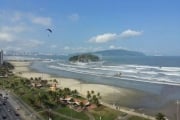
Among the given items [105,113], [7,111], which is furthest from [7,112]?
[105,113]

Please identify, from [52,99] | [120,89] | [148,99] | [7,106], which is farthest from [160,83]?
[7,106]

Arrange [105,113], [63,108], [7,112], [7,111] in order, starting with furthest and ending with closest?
[63,108] < [7,111] < [7,112] < [105,113]

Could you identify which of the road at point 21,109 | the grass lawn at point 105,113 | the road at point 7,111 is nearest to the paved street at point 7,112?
the road at point 7,111

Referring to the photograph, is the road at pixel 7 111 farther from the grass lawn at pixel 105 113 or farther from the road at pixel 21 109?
the grass lawn at pixel 105 113

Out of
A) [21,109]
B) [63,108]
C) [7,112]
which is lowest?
[7,112]

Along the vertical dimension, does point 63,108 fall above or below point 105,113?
above

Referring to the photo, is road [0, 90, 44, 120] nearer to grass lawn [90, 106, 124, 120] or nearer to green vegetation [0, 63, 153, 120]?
green vegetation [0, 63, 153, 120]

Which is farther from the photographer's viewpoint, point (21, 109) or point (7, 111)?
point (21, 109)

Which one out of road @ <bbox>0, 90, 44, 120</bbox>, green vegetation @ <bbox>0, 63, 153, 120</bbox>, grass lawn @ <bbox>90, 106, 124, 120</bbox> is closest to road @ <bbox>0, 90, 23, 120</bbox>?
road @ <bbox>0, 90, 44, 120</bbox>

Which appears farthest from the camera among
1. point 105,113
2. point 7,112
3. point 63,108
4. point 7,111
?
point 63,108

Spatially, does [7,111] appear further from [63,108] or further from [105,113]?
[105,113]
